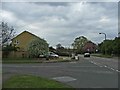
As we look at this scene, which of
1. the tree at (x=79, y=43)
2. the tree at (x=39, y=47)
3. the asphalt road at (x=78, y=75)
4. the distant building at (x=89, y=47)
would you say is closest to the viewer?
the asphalt road at (x=78, y=75)

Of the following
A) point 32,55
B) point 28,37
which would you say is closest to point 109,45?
point 28,37

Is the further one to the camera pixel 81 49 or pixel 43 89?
pixel 81 49

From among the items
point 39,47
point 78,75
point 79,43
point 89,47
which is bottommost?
point 78,75

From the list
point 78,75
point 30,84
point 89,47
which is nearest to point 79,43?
point 89,47

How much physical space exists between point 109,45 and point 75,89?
76.6 metres

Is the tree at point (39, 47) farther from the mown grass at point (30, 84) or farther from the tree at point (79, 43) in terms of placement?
the tree at point (79, 43)

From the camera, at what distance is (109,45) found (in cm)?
8681

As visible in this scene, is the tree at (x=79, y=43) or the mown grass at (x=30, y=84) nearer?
the mown grass at (x=30, y=84)

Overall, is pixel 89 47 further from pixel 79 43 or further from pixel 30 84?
pixel 30 84

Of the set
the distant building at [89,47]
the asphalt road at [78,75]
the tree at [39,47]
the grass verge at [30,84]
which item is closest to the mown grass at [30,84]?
the grass verge at [30,84]

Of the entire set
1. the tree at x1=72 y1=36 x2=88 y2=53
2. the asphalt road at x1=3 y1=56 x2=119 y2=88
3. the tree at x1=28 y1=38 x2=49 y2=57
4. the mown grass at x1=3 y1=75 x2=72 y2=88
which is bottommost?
the asphalt road at x1=3 y1=56 x2=119 y2=88

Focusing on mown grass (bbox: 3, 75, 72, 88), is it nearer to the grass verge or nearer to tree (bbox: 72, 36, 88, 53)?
the grass verge

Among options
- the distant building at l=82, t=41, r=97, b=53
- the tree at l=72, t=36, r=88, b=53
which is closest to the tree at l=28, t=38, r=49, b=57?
the tree at l=72, t=36, r=88, b=53

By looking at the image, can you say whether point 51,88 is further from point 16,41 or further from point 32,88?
point 16,41
